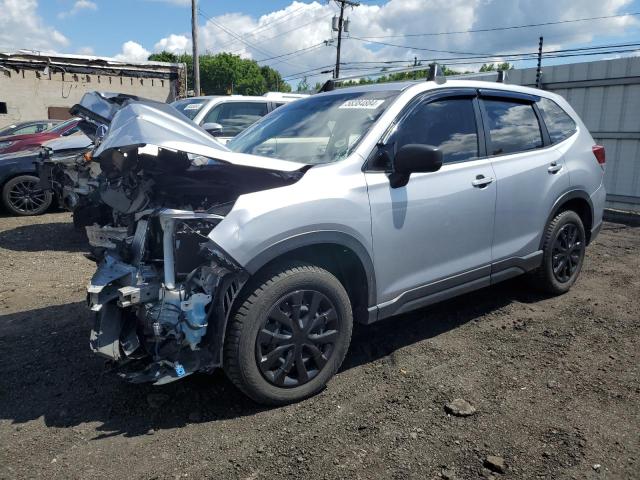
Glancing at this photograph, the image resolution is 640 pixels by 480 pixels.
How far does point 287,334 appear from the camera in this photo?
3.10m

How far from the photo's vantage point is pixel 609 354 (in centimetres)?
390

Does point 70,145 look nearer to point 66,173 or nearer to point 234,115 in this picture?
point 66,173

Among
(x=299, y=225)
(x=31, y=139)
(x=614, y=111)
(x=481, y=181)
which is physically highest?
(x=614, y=111)

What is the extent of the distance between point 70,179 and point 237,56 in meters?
78.4

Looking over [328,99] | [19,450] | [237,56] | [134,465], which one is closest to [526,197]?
[328,99]

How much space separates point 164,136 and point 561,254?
12.4ft

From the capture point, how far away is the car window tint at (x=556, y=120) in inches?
189

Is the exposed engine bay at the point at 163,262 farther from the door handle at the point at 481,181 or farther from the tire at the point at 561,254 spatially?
the tire at the point at 561,254

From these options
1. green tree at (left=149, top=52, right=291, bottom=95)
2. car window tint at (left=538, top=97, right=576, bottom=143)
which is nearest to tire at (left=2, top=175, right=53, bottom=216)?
car window tint at (left=538, top=97, right=576, bottom=143)

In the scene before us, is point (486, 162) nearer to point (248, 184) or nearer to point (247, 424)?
point (248, 184)

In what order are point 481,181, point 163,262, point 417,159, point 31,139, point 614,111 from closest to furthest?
point 163,262 < point 417,159 < point 481,181 < point 614,111 < point 31,139

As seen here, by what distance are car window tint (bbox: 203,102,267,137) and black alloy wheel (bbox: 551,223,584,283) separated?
5307mm

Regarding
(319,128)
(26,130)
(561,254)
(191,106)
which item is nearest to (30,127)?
(26,130)

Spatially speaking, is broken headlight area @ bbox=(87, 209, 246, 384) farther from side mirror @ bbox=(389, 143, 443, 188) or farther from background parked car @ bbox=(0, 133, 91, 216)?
background parked car @ bbox=(0, 133, 91, 216)
